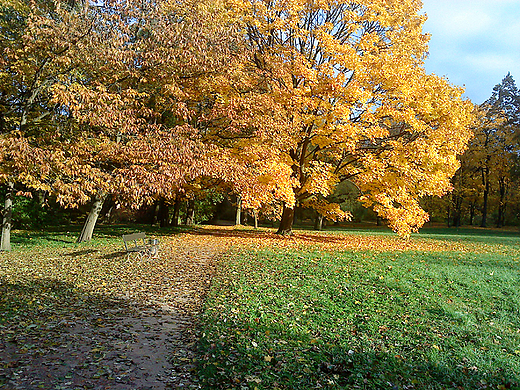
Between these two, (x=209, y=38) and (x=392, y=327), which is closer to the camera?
(x=392, y=327)

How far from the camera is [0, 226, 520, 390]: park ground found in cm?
474

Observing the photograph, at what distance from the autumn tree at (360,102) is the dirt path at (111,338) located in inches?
330

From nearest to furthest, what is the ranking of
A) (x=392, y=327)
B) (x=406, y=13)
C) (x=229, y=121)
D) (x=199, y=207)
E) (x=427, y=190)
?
(x=392, y=327)
(x=229, y=121)
(x=427, y=190)
(x=406, y=13)
(x=199, y=207)

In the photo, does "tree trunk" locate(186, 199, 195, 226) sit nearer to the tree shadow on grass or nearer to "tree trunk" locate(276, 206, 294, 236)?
"tree trunk" locate(276, 206, 294, 236)

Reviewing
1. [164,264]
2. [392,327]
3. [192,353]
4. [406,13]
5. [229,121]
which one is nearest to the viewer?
[192,353]

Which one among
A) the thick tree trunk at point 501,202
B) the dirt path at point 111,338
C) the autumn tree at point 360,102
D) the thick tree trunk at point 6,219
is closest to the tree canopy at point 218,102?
the autumn tree at point 360,102

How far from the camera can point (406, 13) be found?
18000 mm

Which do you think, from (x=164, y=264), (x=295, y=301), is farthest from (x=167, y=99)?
(x=295, y=301)

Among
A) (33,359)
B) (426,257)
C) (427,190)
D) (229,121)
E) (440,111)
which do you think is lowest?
(33,359)

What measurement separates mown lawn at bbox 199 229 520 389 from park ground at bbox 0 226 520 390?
3 cm

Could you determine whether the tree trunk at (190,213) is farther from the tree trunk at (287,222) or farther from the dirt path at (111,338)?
the dirt path at (111,338)

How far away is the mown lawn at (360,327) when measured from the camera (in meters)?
4.92

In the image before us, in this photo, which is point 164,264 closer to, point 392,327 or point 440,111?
point 392,327

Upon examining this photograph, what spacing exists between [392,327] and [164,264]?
690 centimetres
